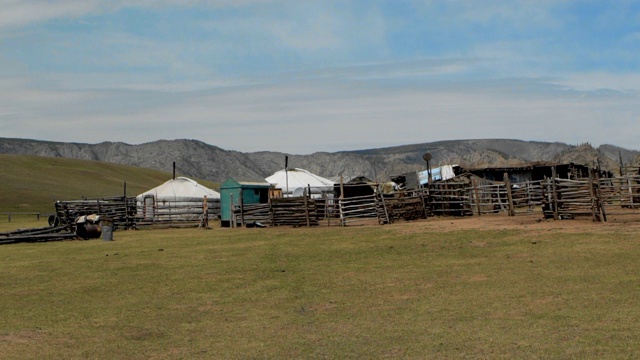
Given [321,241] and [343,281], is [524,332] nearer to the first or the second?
[343,281]

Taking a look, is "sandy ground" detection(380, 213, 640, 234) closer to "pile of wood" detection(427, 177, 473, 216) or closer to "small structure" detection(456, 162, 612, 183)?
"pile of wood" detection(427, 177, 473, 216)

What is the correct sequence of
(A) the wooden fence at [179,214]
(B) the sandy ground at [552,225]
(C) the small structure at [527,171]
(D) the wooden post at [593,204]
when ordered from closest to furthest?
(B) the sandy ground at [552,225] < (D) the wooden post at [593,204] < (A) the wooden fence at [179,214] < (C) the small structure at [527,171]

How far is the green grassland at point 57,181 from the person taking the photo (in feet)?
278

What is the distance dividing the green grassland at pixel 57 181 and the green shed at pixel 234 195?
3158 centimetres

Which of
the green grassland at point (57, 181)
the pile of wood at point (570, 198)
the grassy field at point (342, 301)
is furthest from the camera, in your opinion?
the green grassland at point (57, 181)

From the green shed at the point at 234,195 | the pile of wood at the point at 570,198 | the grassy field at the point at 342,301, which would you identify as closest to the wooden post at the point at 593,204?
the pile of wood at the point at 570,198

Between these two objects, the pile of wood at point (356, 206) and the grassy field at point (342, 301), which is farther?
the pile of wood at point (356, 206)

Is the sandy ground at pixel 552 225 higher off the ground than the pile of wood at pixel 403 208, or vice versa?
the pile of wood at pixel 403 208

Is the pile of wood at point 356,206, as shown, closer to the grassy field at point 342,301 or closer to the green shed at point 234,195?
the green shed at point 234,195

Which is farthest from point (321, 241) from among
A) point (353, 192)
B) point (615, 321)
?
point (353, 192)

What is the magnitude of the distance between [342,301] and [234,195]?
29570 millimetres

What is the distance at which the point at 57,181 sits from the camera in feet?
362

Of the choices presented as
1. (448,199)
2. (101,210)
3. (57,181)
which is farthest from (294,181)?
(57,181)

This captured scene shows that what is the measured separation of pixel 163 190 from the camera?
5375cm
